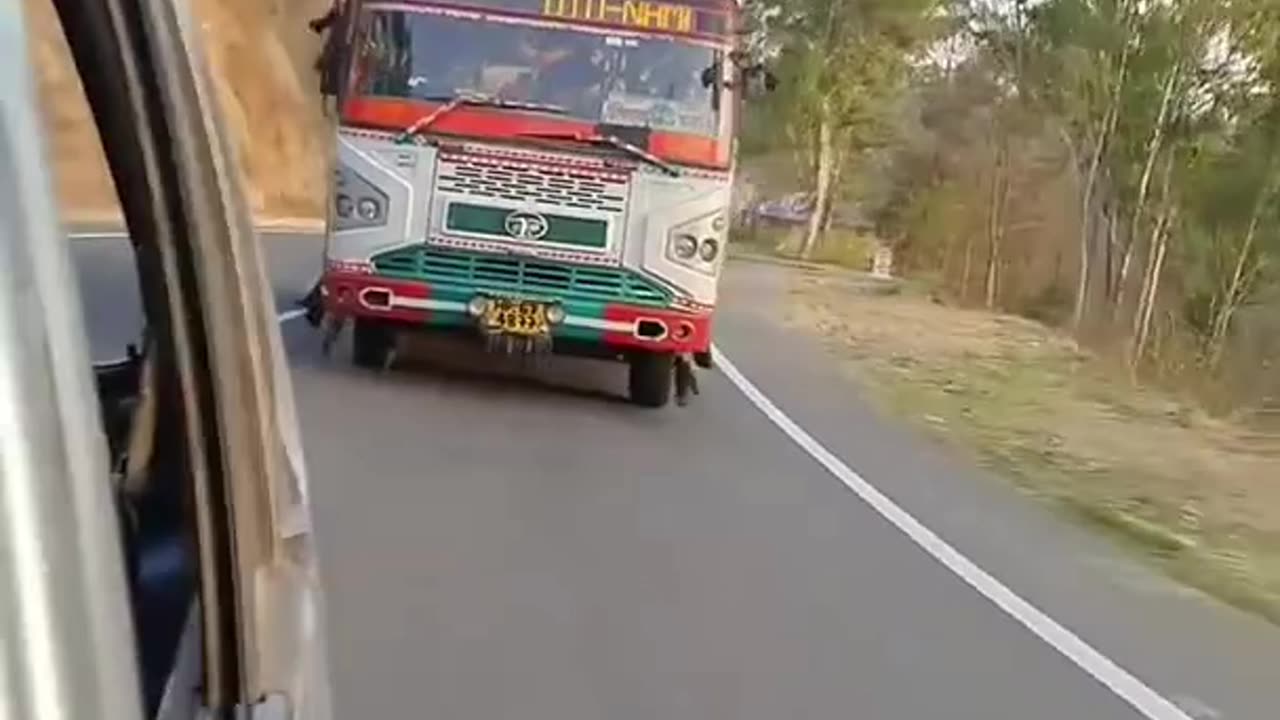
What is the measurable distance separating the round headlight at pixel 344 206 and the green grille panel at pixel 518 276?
34 centimetres

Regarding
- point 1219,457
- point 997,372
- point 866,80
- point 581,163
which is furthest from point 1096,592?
point 866,80

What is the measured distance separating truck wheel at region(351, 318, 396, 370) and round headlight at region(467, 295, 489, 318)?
1.06m

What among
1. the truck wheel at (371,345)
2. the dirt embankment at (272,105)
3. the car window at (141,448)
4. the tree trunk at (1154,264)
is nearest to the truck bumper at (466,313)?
the truck wheel at (371,345)

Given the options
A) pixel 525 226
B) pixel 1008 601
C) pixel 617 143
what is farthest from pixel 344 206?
pixel 1008 601

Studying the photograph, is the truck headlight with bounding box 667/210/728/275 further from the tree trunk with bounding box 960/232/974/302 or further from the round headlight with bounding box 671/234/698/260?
the tree trunk with bounding box 960/232/974/302

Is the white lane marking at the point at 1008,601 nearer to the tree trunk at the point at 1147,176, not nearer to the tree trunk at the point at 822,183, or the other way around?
the tree trunk at the point at 1147,176

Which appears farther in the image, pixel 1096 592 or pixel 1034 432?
pixel 1034 432

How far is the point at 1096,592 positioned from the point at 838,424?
6.01 metres

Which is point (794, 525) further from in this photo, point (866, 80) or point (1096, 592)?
point (866, 80)

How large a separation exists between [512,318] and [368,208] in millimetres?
1146

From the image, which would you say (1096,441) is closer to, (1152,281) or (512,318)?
(512,318)

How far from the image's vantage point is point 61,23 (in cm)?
196

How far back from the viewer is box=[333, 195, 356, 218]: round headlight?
13.5 m

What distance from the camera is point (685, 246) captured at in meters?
13.5
